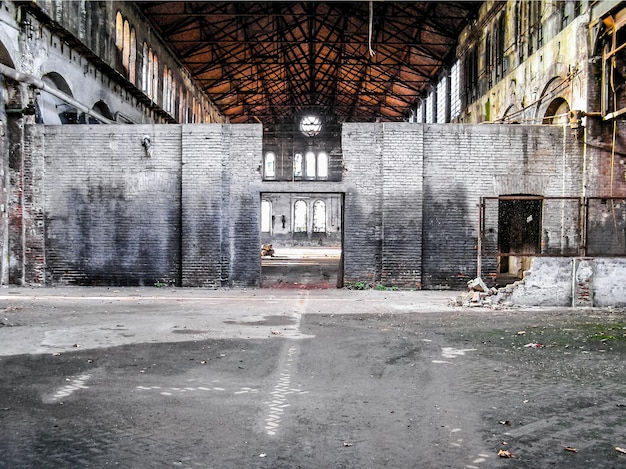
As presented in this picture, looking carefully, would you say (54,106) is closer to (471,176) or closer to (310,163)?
(471,176)

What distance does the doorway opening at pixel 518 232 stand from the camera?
15.6 metres

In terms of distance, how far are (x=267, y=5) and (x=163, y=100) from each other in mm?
6378

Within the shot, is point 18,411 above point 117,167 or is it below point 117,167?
below

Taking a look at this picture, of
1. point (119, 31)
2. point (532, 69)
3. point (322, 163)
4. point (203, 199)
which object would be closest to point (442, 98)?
point (532, 69)

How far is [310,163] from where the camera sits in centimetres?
4412

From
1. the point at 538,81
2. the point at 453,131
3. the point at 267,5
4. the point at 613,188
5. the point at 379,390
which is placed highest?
the point at 267,5

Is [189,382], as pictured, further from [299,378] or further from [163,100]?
[163,100]

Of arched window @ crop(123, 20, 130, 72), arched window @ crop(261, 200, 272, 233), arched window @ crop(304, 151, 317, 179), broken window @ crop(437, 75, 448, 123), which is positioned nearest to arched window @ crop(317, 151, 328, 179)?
arched window @ crop(304, 151, 317, 179)

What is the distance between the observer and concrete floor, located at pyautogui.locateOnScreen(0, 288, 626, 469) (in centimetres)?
382

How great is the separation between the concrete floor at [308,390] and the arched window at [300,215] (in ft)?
110

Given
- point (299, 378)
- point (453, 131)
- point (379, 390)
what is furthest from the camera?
point (453, 131)

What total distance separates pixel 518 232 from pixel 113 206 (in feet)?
40.2

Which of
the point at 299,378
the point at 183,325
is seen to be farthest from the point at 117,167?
the point at 299,378

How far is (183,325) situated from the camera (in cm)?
834
